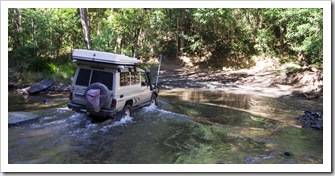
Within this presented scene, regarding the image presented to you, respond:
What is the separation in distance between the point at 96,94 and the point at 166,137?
241 centimetres

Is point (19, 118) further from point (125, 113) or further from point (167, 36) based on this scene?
point (167, 36)

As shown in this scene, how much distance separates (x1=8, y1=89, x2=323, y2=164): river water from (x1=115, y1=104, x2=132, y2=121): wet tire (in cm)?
22

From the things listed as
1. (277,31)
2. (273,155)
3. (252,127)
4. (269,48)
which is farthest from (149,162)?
(277,31)

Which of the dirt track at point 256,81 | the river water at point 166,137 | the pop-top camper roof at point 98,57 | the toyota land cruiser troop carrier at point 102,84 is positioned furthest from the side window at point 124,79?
the dirt track at point 256,81

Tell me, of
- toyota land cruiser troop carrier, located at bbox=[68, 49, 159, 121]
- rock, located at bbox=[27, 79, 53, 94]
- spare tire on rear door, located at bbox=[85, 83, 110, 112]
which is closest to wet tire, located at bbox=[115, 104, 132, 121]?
toyota land cruiser troop carrier, located at bbox=[68, 49, 159, 121]

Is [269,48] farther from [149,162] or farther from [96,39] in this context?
[149,162]

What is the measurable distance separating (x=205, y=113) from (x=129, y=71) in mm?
4008

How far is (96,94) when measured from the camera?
9.19 meters

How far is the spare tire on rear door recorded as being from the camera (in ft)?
30.0

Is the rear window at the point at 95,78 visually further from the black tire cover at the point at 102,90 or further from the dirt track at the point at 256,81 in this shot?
the dirt track at the point at 256,81

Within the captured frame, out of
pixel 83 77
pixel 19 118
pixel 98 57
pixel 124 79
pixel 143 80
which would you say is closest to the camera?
pixel 98 57

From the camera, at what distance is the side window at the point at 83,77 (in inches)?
390

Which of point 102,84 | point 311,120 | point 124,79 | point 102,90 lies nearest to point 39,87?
point 124,79

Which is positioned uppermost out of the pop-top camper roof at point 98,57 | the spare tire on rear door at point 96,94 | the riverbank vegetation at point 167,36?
the riverbank vegetation at point 167,36
